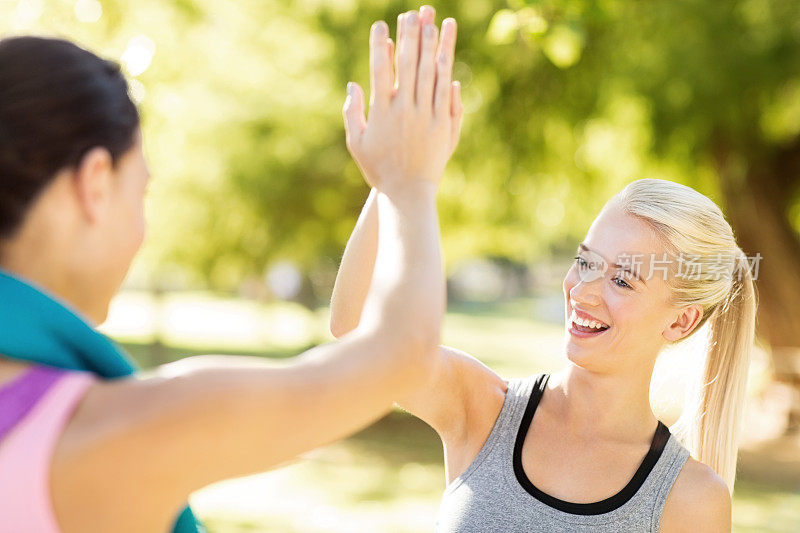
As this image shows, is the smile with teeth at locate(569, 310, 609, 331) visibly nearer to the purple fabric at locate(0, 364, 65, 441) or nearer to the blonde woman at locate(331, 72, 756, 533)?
the blonde woman at locate(331, 72, 756, 533)

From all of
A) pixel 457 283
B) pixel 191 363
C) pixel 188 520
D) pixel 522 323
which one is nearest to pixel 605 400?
pixel 188 520

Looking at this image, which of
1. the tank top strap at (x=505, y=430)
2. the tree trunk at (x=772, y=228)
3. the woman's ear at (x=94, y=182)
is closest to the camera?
the woman's ear at (x=94, y=182)

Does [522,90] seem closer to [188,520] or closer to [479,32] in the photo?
[479,32]

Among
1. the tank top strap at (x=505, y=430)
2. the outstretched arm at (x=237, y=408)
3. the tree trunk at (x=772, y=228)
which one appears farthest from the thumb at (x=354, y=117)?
the tree trunk at (x=772, y=228)

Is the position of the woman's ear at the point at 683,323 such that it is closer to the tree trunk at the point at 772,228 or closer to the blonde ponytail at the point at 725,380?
the blonde ponytail at the point at 725,380

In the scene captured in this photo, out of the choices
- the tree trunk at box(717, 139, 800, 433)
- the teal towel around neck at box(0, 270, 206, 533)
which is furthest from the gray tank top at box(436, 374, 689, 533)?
the tree trunk at box(717, 139, 800, 433)

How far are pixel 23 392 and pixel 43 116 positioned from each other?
13.4 inches

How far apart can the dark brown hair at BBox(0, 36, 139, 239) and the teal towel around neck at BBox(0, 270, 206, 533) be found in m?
0.09

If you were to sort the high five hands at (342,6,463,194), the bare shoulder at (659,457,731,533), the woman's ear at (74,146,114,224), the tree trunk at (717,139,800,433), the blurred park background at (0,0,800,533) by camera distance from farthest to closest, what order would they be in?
1. the tree trunk at (717,139,800,433)
2. the blurred park background at (0,0,800,533)
3. the bare shoulder at (659,457,731,533)
4. the high five hands at (342,6,463,194)
5. the woman's ear at (74,146,114,224)

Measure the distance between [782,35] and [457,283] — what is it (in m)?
43.4

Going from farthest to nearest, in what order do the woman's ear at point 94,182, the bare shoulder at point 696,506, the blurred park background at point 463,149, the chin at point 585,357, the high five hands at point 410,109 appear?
the blurred park background at point 463,149
the chin at point 585,357
the bare shoulder at point 696,506
the high five hands at point 410,109
the woman's ear at point 94,182

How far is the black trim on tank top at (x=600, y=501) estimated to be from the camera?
6.38 feet

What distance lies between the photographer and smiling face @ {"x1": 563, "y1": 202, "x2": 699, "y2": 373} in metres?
2.16

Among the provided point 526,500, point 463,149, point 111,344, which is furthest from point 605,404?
point 463,149
